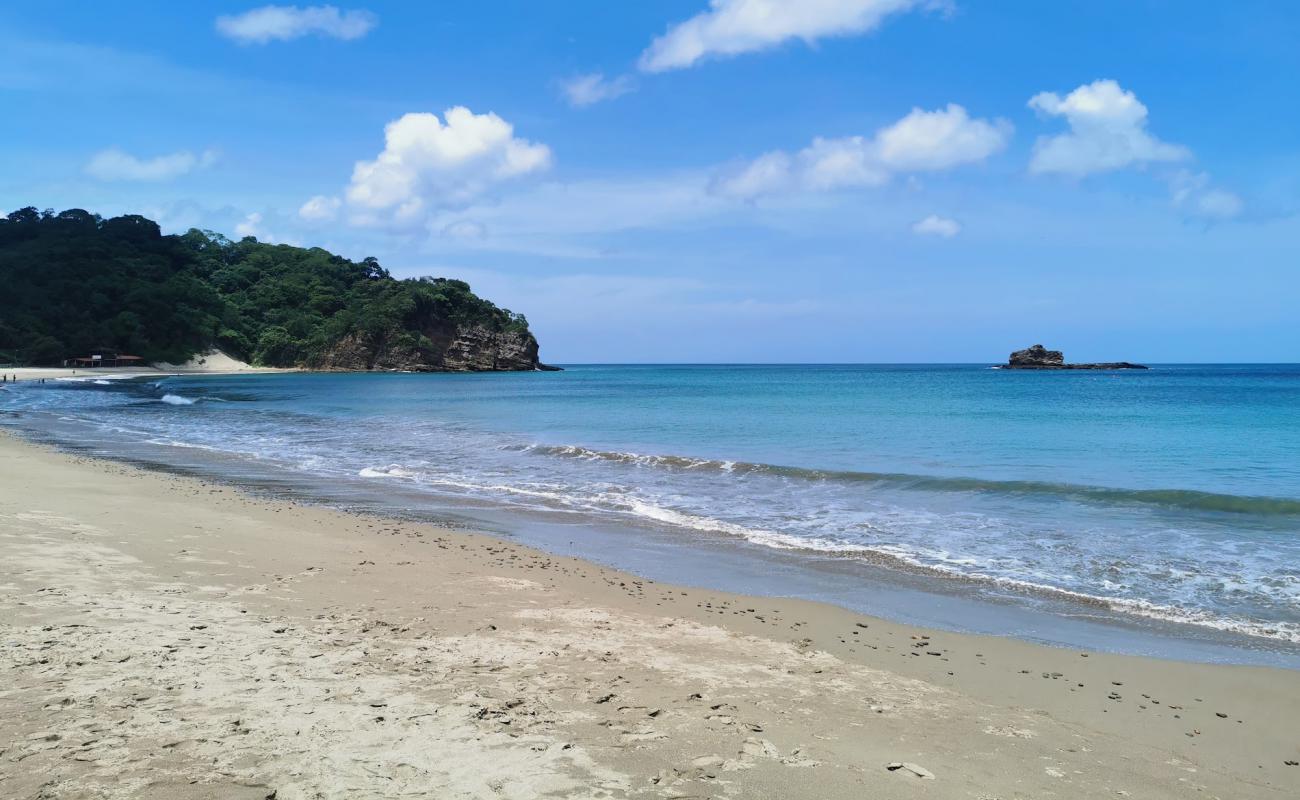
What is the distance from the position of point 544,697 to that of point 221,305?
421 ft

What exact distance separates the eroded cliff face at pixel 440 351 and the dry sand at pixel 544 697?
11779 cm

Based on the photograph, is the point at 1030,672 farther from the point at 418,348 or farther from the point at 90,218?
the point at 90,218

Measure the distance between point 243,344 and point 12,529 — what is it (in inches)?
4672

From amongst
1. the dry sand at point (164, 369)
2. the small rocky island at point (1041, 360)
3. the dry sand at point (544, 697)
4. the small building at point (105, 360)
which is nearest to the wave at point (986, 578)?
the dry sand at point (544, 697)

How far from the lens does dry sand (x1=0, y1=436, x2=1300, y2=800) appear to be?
12.3 ft

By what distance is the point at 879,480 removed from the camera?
1709 centimetres

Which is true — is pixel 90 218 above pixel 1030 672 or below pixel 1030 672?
above

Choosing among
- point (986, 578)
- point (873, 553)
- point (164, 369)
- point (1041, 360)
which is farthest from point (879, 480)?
point (1041, 360)

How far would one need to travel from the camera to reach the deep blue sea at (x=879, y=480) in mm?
9734

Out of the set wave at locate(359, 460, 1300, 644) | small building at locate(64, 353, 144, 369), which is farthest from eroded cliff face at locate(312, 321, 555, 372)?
wave at locate(359, 460, 1300, 644)

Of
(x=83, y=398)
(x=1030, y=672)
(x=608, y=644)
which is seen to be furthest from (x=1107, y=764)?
(x=83, y=398)

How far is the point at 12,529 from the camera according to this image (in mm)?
8773

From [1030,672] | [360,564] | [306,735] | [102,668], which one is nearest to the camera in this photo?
[306,735]

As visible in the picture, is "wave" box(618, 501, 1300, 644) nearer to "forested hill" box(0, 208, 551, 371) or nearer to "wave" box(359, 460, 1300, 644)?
"wave" box(359, 460, 1300, 644)
